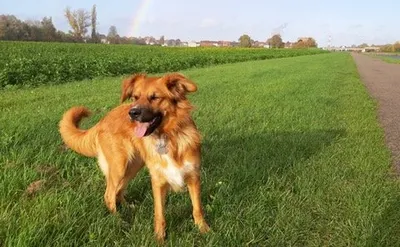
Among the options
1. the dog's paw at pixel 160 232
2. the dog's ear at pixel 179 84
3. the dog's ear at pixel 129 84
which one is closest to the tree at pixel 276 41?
the dog's ear at pixel 129 84

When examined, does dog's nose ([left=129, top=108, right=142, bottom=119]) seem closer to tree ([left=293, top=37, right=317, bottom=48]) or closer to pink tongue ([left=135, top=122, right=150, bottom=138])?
pink tongue ([left=135, top=122, right=150, bottom=138])

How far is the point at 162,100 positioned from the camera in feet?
10.1

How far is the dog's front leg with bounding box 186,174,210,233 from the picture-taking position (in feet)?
10.3

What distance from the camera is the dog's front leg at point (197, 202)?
3.14 metres

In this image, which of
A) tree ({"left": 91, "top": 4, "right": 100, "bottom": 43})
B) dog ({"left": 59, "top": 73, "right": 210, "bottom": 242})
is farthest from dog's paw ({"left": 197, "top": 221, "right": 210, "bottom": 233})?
tree ({"left": 91, "top": 4, "right": 100, "bottom": 43})

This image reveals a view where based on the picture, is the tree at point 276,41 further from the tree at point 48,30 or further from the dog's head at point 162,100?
the dog's head at point 162,100

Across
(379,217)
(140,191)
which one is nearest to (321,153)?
(379,217)

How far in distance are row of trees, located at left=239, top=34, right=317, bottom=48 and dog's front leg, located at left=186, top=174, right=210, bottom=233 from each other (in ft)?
392

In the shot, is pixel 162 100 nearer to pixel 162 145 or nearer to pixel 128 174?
pixel 162 145

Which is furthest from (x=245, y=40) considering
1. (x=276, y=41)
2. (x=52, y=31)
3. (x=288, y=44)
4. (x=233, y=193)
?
(x=233, y=193)

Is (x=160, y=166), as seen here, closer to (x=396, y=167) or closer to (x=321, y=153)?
(x=321, y=153)

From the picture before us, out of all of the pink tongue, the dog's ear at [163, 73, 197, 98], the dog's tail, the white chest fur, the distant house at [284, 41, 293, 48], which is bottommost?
the distant house at [284, 41, 293, 48]

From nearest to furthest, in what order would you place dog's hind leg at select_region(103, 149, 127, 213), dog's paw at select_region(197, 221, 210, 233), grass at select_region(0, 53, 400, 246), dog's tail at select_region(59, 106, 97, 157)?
grass at select_region(0, 53, 400, 246)
dog's paw at select_region(197, 221, 210, 233)
dog's hind leg at select_region(103, 149, 127, 213)
dog's tail at select_region(59, 106, 97, 157)

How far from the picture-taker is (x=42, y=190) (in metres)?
3.42
